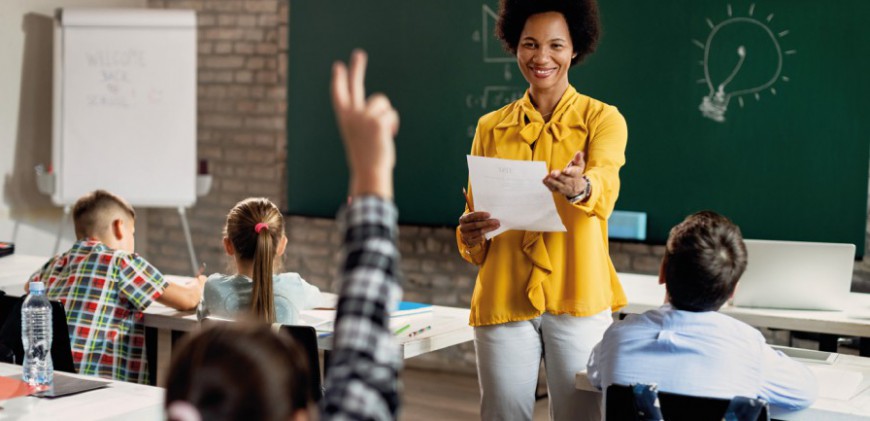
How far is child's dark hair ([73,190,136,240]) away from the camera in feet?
10.7

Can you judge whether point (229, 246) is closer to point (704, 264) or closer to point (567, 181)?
point (567, 181)

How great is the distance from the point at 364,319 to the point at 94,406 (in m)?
1.41

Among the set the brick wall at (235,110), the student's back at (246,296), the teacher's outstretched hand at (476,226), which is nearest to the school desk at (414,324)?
the student's back at (246,296)

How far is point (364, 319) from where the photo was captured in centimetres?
95

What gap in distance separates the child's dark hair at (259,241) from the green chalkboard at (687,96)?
7.89 feet

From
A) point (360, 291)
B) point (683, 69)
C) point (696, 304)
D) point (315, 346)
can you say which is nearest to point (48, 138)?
point (683, 69)

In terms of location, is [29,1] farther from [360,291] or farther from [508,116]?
[360,291]

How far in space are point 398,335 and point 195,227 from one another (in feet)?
13.1

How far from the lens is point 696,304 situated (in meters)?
2.06

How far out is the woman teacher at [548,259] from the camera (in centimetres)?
245

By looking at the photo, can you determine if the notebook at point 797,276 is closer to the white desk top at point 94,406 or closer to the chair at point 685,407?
the chair at point 685,407

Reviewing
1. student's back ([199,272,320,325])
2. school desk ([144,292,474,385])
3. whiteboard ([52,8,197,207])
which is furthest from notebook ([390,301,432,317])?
whiteboard ([52,8,197,207])

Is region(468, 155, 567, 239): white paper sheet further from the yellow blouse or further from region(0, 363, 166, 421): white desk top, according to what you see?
region(0, 363, 166, 421): white desk top

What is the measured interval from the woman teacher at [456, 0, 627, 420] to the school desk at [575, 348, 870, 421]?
0.11 m
